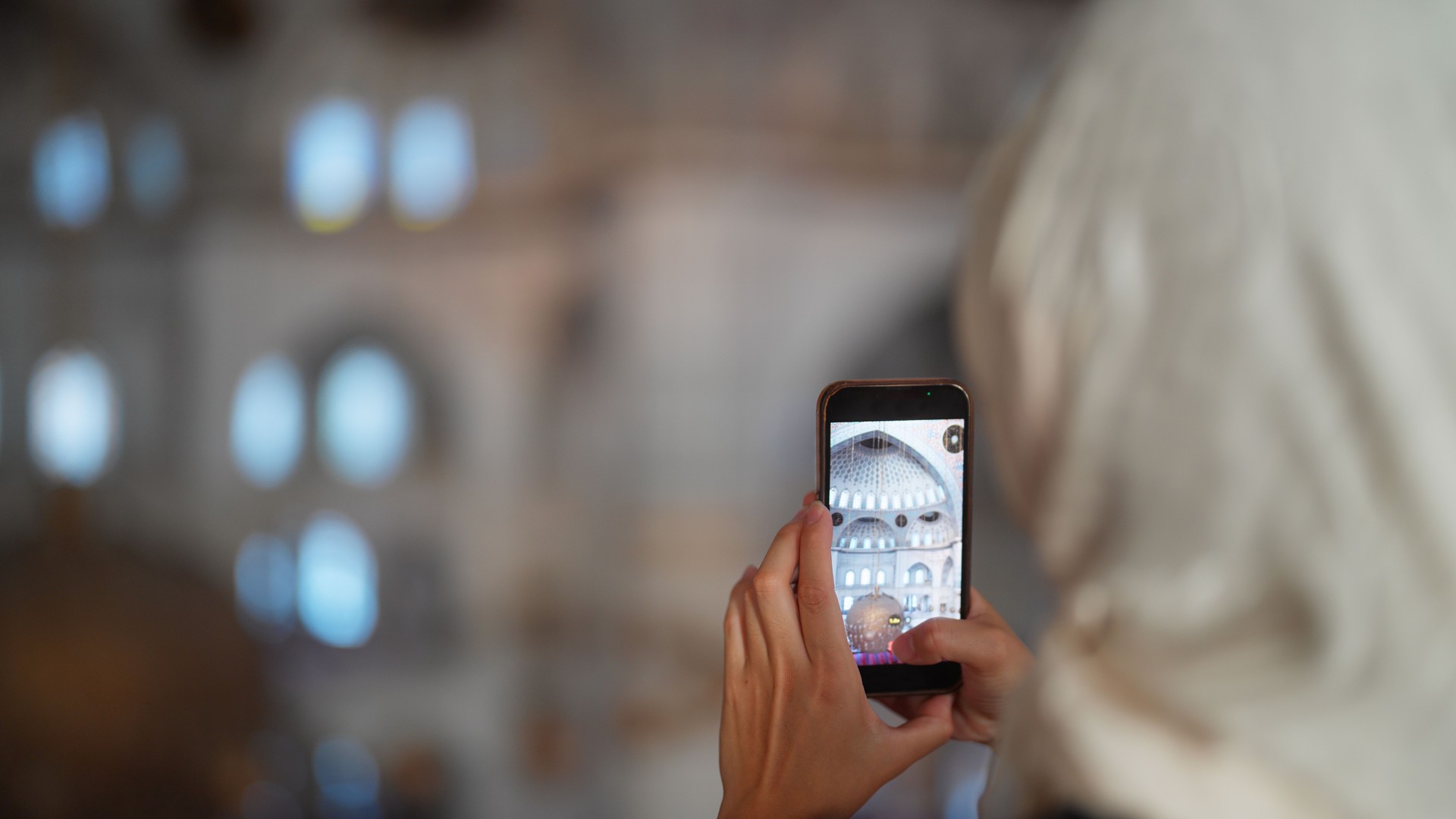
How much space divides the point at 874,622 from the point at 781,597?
5 cm

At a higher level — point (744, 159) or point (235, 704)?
point (744, 159)

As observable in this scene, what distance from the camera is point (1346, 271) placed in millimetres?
132

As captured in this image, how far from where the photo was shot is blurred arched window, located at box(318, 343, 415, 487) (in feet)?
13.1

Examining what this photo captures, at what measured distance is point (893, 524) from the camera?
0.98 ft

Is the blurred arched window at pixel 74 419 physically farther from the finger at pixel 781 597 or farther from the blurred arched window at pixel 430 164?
the finger at pixel 781 597

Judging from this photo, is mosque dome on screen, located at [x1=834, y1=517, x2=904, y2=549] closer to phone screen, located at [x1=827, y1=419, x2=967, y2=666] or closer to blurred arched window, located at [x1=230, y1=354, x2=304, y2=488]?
phone screen, located at [x1=827, y1=419, x2=967, y2=666]

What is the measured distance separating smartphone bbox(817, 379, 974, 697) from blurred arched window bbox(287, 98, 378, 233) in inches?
163

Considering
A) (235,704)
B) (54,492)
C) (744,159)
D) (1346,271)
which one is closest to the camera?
(1346,271)

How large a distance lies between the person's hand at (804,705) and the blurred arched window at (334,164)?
4.16 meters

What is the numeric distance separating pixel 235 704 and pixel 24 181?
237 cm

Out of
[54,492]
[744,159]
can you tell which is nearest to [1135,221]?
[744,159]

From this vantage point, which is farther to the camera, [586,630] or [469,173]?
[469,173]

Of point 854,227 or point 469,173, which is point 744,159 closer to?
point 854,227

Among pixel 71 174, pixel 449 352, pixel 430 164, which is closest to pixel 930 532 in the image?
pixel 449 352
